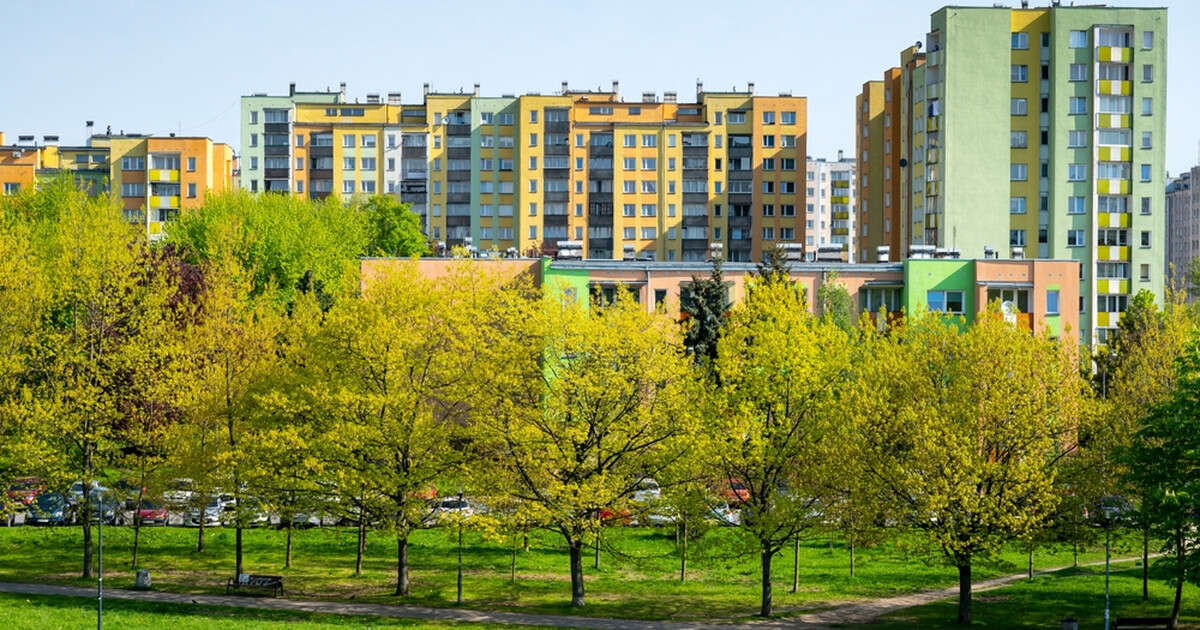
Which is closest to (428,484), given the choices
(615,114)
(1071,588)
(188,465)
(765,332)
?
(188,465)

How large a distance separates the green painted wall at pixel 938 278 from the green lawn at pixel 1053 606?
87.2 feet

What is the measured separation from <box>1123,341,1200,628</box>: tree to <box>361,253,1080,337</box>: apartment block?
32487 mm

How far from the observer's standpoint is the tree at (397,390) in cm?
4666

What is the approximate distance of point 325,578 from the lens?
50.1 m

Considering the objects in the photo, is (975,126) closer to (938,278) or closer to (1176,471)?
(938,278)

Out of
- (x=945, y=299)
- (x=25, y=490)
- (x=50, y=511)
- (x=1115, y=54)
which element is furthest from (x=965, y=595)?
(x=1115, y=54)

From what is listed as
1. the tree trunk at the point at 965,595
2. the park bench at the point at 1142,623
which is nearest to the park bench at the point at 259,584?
the tree trunk at the point at 965,595

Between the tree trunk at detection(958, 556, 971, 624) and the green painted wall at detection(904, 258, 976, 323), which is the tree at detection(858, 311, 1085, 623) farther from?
the green painted wall at detection(904, 258, 976, 323)

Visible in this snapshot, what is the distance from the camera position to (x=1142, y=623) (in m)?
41.3

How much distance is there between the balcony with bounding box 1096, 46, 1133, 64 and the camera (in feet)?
317

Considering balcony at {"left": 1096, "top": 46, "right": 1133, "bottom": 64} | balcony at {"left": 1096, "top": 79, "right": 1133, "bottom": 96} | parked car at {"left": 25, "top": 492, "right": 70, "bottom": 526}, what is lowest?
parked car at {"left": 25, "top": 492, "right": 70, "bottom": 526}

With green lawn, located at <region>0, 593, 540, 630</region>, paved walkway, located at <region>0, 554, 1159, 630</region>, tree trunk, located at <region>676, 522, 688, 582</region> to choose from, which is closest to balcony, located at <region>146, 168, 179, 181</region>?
paved walkway, located at <region>0, 554, 1159, 630</region>

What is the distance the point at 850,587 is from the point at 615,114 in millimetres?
93334

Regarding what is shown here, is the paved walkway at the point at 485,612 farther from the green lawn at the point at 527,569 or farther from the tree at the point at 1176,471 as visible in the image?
→ the tree at the point at 1176,471
